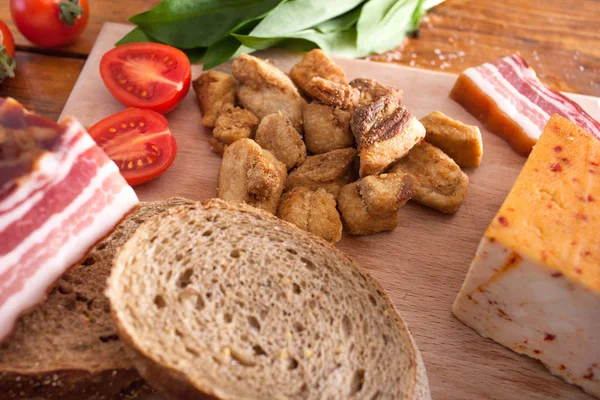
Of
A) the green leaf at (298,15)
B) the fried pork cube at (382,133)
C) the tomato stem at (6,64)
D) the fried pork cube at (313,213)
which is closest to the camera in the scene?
the fried pork cube at (313,213)

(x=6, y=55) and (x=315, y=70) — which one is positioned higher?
(x=315, y=70)

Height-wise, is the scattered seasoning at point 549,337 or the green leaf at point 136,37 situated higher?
the green leaf at point 136,37

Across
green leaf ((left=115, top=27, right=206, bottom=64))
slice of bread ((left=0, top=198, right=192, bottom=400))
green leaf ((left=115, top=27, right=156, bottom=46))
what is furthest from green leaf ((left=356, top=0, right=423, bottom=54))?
slice of bread ((left=0, top=198, right=192, bottom=400))

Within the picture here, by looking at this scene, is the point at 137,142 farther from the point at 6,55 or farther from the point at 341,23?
the point at 341,23

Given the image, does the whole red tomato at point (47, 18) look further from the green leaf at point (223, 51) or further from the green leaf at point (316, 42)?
the green leaf at point (316, 42)

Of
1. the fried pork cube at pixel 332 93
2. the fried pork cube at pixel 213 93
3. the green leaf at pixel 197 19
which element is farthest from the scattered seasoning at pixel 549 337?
the green leaf at pixel 197 19

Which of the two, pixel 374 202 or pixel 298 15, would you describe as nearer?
pixel 374 202

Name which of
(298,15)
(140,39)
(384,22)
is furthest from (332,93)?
(140,39)

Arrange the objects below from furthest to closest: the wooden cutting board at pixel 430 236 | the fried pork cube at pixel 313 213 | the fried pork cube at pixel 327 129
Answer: the fried pork cube at pixel 327 129, the fried pork cube at pixel 313 213, the wooden cutting board at pixel 430 236
